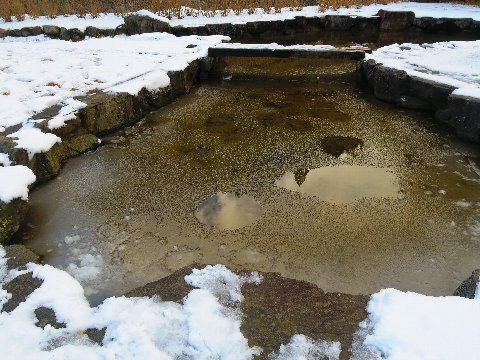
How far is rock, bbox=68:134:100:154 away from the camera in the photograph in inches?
156

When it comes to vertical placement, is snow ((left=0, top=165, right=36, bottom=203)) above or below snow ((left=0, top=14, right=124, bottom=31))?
below

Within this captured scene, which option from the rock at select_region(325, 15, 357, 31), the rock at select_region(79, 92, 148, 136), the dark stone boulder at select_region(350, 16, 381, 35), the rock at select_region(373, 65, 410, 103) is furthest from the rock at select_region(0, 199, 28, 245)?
the dark stone boulder at select_region(350, 16, 381, 35)

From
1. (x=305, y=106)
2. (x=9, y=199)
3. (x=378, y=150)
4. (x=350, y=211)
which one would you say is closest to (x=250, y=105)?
(x=305, y=106)

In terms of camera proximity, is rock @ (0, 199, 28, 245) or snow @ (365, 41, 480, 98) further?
snow @ (365, 41, 480, 98)

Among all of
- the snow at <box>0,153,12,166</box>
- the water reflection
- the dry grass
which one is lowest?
the water reflection

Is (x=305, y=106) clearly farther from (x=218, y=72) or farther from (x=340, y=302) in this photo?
(x=340, y=302)

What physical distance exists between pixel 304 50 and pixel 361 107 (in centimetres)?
149

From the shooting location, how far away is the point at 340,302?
1.84 m

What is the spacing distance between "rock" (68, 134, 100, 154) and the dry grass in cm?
640

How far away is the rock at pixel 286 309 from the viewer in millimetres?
1653

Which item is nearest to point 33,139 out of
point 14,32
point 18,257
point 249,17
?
point 18,257

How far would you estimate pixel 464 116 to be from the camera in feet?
13.7

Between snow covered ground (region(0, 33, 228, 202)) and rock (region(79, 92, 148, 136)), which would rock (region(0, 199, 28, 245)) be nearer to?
snow covered ground (region(0, 33, 228, 202))

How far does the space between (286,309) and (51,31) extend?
856cm
